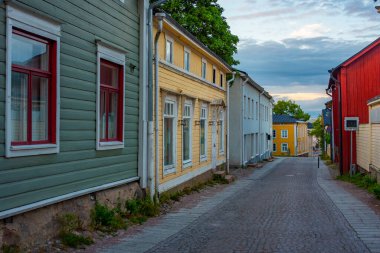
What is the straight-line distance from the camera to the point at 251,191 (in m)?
18.2

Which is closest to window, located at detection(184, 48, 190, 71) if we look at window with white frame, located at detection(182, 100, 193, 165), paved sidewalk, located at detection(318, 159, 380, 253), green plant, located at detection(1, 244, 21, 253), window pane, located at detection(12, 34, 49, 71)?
window with white frame, located at detection(182, 100, 193, 165)

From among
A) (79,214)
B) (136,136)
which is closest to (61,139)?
(79,214)

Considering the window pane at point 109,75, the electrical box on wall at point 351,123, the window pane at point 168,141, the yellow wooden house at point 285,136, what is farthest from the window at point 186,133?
the yellow wooden house at point 285,136

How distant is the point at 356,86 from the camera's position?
929 inches

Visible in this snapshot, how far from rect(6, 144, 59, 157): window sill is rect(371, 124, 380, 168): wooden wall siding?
12916 mm

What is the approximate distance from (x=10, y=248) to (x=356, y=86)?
20020 millimetres

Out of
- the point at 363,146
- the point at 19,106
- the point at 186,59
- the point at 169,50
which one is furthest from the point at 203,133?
the point at 19,106

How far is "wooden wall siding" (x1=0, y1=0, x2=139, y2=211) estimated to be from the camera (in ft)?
23.3

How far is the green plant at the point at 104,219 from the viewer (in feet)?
30.7

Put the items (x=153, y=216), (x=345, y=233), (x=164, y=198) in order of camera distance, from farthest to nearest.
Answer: (x=164, y=198), (x=153, y=216), (x=345, y=233)

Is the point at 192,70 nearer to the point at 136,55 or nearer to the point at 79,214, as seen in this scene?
the point at 136,55

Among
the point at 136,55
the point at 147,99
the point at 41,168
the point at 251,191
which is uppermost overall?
the point at 136,55

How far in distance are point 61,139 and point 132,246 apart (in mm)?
2137

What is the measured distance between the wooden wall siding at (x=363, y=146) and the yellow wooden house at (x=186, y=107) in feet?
20.3
